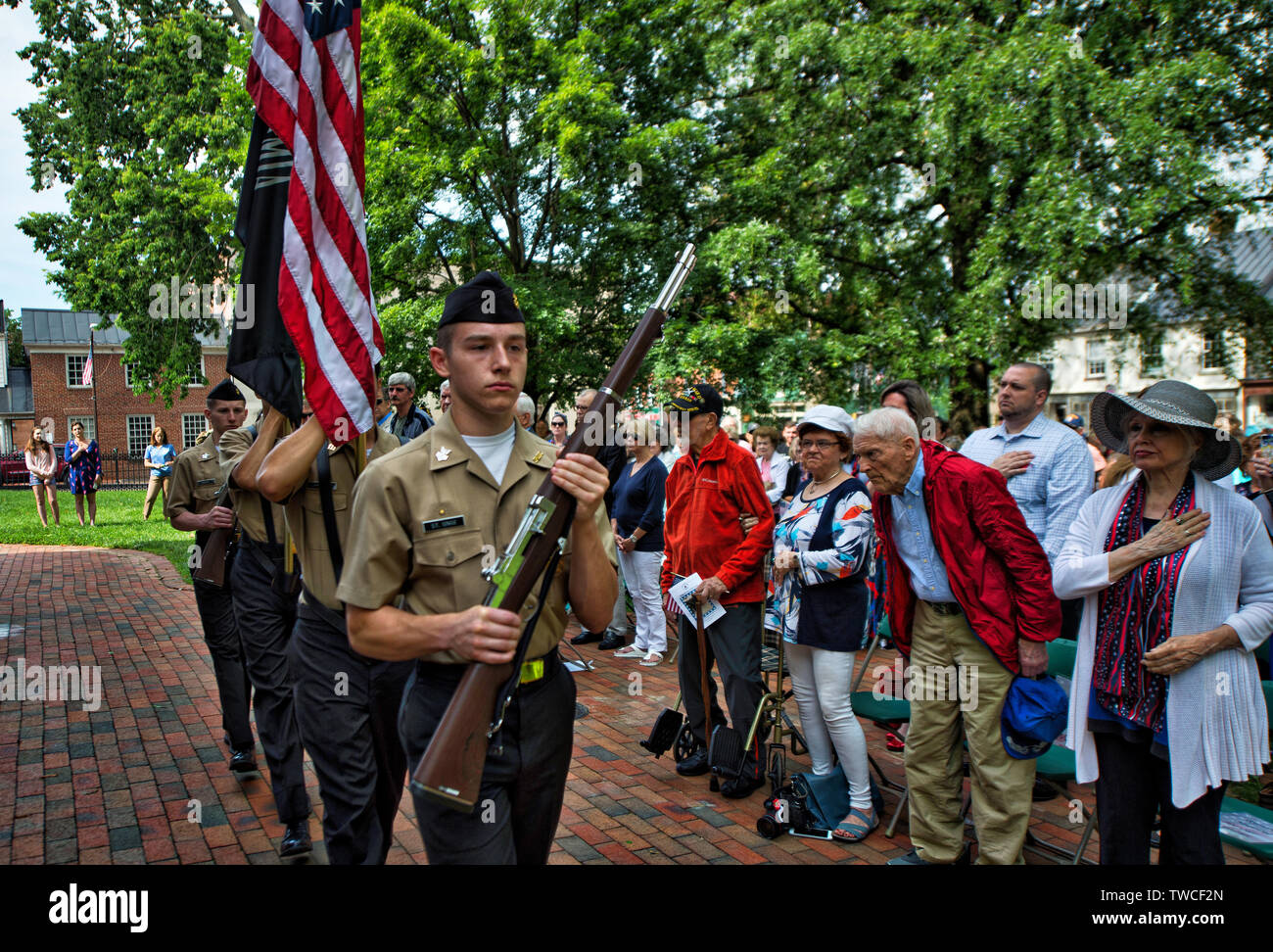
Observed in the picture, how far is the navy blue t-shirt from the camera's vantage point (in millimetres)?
8180

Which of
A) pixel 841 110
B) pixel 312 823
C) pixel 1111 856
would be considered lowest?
pixel 312 823

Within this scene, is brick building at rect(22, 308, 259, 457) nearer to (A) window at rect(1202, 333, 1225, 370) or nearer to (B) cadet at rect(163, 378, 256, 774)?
(A) window at rect(1202, 333, 1225, 370)

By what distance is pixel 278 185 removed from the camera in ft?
13.8

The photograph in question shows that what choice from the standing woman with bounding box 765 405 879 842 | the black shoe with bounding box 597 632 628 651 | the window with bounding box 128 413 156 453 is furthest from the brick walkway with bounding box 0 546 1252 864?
the window with bounding box 128 413 156 453

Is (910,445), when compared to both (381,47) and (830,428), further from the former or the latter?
(381,47)

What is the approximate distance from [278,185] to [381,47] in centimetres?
1370

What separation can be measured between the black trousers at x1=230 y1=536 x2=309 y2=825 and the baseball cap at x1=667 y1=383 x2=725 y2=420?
2.50 meters

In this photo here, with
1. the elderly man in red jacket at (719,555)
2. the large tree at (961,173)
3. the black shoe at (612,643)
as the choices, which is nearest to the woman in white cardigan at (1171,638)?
the elderly man in red jacket at (719,555)

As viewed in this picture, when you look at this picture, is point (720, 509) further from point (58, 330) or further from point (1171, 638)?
point (58, 330)

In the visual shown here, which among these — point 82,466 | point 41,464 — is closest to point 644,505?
point 82,466

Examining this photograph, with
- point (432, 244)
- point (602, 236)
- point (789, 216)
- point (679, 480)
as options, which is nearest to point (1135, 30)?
point (789, 216)

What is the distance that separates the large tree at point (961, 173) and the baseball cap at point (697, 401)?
10.3 metres

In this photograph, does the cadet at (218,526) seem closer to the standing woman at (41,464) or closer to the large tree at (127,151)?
the standing woman at (41,464)

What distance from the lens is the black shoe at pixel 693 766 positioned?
5371 millimetres
